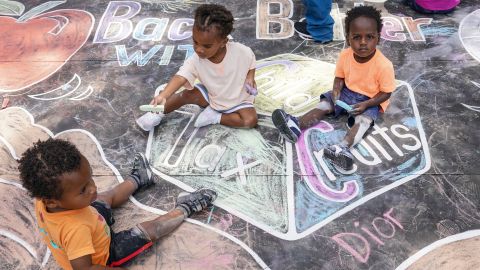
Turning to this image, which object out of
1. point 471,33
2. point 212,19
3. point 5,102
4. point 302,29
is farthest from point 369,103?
point 5,102

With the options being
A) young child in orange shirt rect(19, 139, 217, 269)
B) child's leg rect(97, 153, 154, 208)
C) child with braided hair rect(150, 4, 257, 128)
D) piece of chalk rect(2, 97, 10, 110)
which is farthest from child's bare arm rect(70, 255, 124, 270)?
piece of chalk rect(2, 97, 10, 110)

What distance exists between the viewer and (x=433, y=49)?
3.53 m

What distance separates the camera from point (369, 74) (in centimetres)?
276

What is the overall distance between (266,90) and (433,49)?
1.41m

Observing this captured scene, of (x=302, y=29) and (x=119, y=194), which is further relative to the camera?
(x=302, y=29)

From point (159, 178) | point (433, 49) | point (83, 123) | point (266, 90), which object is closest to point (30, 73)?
point (83, 123)

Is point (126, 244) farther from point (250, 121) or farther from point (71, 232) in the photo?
point (250, 121)

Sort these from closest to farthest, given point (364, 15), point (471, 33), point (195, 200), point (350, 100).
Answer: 1. point (195, 200)
2. point (364, 15)
3. point (350, 100)
4. point (471, 33)

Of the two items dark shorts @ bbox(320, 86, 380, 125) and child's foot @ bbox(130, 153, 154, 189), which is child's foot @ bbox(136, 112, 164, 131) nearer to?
child's foot @ bbox(130, 153, 154, 189)

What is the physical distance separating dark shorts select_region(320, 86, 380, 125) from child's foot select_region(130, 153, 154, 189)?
1.25 metres

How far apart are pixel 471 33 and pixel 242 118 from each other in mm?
2178

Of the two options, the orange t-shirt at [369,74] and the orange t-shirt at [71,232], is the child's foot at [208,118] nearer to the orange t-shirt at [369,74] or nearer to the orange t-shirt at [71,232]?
the orange t-shirt at [369,74]

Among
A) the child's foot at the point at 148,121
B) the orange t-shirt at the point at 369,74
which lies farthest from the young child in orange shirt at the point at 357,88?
the child's foot at the point at 148,121

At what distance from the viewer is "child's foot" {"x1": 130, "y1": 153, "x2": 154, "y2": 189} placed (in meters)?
2.54
